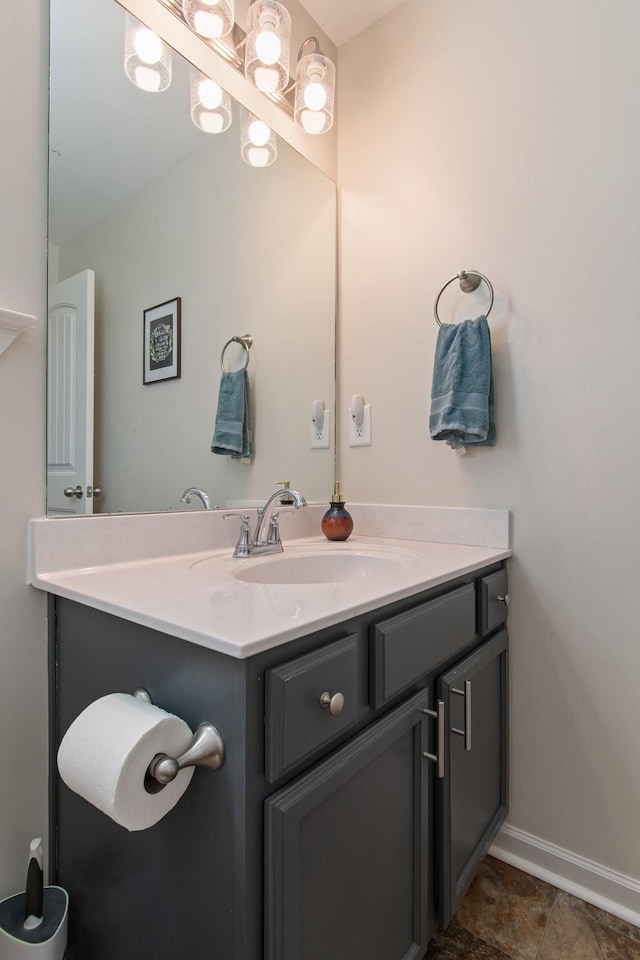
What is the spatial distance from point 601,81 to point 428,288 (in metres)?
0.59

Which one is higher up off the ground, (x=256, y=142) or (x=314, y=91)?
(x=314, y=91)

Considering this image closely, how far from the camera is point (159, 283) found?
3.72 feet

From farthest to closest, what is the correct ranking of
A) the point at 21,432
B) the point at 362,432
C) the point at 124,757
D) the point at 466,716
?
1. the point at 362,432
2. the point at 466,716
3. the point at 21,432
4. the point at 124,757

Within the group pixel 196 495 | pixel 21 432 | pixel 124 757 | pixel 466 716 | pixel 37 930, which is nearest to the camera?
pixel 124 757

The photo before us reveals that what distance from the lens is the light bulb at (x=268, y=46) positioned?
127 centimetres

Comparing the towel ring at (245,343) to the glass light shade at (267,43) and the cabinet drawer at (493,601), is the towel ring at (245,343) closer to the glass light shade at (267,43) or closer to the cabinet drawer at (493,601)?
the glass light shade at (267,43)

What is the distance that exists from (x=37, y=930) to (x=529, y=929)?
3.23 feet

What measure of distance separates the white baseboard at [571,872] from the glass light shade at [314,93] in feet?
6.86

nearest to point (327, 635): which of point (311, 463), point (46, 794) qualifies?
point (46, 794)

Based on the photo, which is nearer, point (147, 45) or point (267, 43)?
point (147, 45)

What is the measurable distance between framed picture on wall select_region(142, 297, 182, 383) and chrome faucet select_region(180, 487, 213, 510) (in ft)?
0.90

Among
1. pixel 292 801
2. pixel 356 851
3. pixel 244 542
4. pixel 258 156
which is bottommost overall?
pixel 356 851

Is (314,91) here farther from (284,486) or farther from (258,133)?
(284,486)

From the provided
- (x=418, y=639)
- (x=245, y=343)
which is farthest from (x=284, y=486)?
(x=418, y=639)
